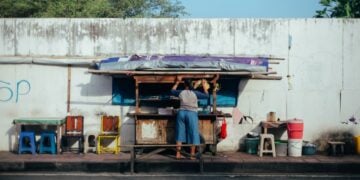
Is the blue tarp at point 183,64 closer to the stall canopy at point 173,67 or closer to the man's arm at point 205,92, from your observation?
the stall canopy at point 173,67

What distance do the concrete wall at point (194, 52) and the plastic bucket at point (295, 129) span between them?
868 mm

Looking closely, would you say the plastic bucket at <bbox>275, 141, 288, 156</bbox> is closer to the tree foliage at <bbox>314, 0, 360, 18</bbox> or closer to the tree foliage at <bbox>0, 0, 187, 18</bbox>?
the tree foliage at <bbox>314, 0, 360, 18</bbox>

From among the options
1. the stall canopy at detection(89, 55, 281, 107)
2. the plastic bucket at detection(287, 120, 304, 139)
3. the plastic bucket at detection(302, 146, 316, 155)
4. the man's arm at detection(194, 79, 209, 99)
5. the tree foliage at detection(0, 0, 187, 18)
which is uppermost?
the tree foliage at detection(0, 0, 187, 18)

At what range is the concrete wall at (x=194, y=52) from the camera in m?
12.2

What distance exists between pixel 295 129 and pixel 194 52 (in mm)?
3082

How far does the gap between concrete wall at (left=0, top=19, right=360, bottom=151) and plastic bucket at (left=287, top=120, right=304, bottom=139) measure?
87 centimetres

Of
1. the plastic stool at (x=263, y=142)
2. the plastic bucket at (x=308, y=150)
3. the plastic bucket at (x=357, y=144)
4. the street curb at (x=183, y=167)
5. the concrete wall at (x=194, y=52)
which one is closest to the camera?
the street curb at (x=183, y=167)

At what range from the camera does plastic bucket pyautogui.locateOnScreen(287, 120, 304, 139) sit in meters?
11.5

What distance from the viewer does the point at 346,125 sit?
12414mm

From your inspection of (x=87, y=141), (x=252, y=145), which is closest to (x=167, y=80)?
(x=87, y=141)

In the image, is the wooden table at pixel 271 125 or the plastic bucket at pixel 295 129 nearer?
the plastic bucket at pixel 295 129

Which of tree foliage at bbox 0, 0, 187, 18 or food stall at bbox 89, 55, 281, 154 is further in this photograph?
tree foliage at bbox 0, 0, 187, 18

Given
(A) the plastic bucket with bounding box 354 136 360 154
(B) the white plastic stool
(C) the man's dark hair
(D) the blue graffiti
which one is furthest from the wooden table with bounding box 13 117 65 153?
(A) the plastic bucket with bounding box 354 136 360 154

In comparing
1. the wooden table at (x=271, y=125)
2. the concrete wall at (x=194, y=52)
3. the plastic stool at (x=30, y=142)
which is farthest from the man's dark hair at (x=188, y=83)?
the plastic stool at (x=30, y=142)
